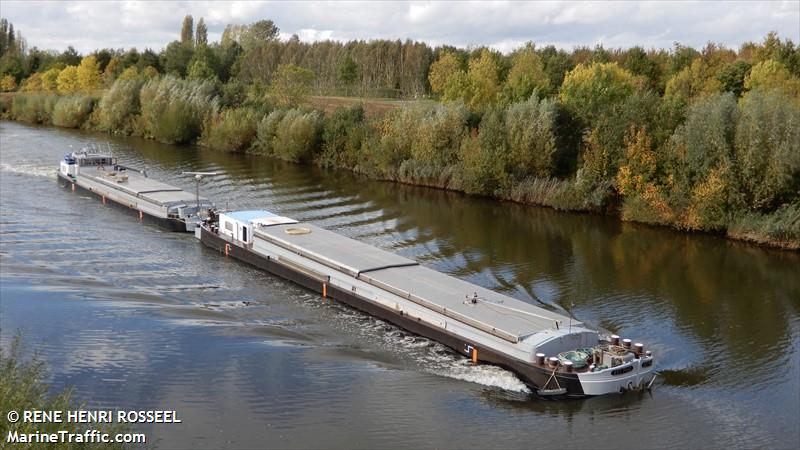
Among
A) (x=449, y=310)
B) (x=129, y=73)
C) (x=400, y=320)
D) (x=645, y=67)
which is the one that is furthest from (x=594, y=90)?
(x=129, y=73)

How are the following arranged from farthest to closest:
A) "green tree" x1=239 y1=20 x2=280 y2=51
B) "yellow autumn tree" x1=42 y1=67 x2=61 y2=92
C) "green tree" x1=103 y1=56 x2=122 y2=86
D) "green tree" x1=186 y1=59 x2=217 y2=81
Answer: "green tree" x1=239 y1=20 x2=280 y2=51, "yellow autumn tree" x1=42 y1=67 x2=61 y2=92, "green tree" x1=103 y1=56 x2=122 y2=86, "green tree" x1=186 y1=59 x2=217 y2=81

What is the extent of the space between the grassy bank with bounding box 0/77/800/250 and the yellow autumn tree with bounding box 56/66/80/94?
40772mm

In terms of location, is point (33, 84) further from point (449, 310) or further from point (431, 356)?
point (431, 356)

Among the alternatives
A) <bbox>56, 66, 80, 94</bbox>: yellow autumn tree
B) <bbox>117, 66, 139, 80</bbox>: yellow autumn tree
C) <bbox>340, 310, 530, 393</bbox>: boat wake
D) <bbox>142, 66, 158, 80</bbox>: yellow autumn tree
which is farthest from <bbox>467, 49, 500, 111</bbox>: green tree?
<bbox>56, 66, 80, 94</bbox>: yellow autumn tree

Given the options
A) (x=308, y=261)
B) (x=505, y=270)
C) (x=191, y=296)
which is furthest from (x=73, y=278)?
(x=505, y=270)

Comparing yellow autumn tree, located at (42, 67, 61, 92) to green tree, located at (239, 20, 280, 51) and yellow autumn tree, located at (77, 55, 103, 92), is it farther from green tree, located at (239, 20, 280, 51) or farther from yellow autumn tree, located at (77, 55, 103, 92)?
green tree, located at (239, 20, 280, 51)

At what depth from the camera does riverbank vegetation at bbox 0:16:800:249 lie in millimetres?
46500

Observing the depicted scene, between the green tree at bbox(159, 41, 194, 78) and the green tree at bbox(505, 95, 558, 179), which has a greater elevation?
the green tree at bbox(159, 41, 194, 78)

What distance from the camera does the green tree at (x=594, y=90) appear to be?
58.2m

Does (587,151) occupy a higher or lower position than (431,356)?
higher

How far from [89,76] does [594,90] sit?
3104 inches

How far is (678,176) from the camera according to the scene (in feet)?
159

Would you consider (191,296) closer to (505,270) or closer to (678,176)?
(505,270)

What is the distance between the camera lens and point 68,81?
115562mm
